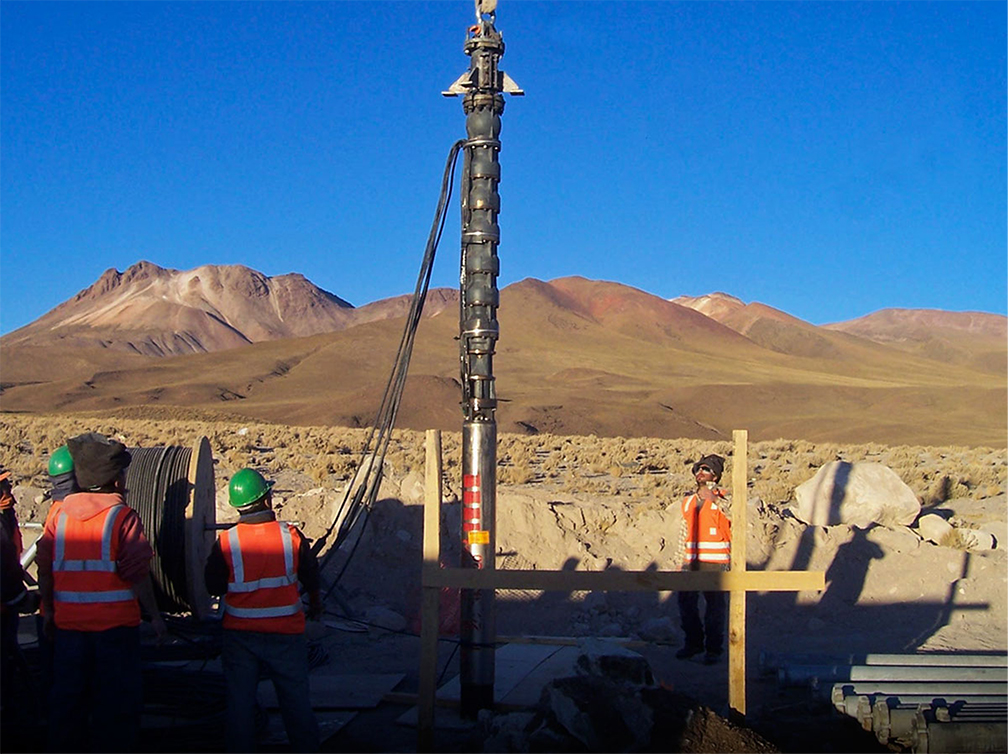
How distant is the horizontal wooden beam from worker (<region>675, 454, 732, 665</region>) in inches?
79.6

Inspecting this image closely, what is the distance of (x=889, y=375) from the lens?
107750 mm

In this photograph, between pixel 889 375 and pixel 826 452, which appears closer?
pixel 826 452

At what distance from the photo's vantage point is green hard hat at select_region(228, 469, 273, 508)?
5.62 metres

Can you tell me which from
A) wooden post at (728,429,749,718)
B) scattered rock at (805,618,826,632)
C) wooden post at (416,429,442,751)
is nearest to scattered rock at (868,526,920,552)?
scattered rock at (805,618,826,632)

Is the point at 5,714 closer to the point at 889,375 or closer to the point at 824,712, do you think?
the point at 824,712

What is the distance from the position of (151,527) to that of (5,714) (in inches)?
100

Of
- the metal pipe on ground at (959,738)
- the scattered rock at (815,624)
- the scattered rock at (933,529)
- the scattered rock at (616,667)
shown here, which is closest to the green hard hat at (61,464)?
the scattered rock at (616,667)

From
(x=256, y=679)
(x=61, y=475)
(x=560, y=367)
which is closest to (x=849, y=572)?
(x=256, y=679)

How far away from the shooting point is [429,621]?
6.45m

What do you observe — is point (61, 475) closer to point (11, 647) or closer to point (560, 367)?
point (11, 647)

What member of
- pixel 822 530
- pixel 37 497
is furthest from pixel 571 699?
pixel 37 497

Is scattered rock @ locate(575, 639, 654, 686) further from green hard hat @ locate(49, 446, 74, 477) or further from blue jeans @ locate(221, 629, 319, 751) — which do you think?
green hard hat @ locate(49, 446, 74, 477)

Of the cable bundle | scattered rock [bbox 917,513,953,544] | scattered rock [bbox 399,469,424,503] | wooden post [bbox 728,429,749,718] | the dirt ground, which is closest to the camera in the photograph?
wooden post [bbox 728,429,749,718]

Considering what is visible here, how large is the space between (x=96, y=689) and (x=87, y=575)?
65cm
